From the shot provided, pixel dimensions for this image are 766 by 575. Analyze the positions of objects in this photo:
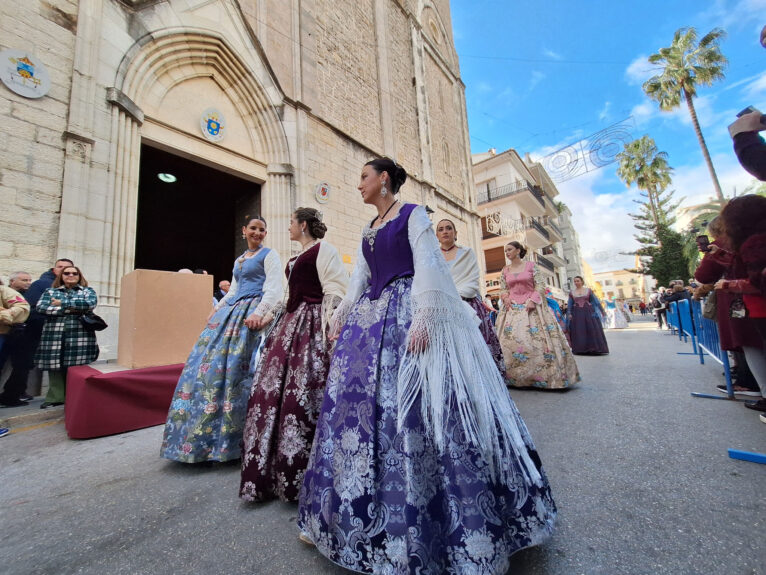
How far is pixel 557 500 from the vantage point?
5.16ft

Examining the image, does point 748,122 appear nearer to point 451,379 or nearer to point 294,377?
point 451,379

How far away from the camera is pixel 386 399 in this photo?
126 centimetres

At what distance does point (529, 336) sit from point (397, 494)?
11.6 ft

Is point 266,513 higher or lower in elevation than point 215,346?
lower

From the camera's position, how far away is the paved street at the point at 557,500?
123 centimetres

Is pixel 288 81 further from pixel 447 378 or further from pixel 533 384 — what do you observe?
pixel 447 378

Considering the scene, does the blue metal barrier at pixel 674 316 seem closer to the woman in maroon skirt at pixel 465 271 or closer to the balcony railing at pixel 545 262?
the woman in maroon skirt at pixel 465 271

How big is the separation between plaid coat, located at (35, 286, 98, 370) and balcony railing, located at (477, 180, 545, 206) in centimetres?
2456

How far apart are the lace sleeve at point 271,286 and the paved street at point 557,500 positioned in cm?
110

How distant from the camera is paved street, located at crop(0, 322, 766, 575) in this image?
1228mm

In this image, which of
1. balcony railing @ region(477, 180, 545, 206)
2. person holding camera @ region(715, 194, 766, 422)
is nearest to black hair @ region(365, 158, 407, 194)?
person holding camera @ region(715, 194, 766, 422)

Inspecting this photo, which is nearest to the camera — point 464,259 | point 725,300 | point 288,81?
point 725,300

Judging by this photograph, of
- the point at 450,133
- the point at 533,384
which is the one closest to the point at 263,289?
the point at 533,384

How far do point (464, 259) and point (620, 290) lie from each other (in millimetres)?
93337
